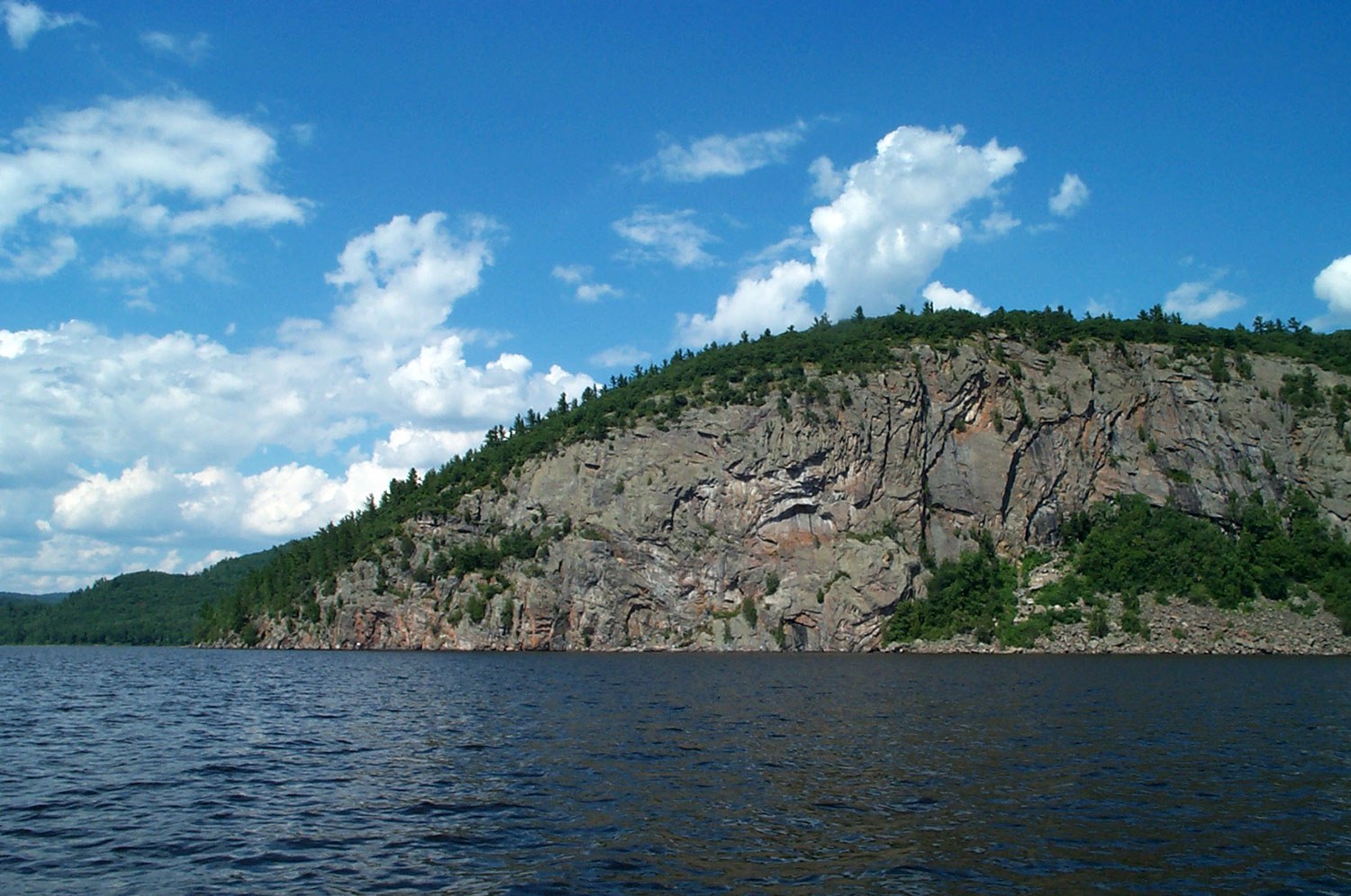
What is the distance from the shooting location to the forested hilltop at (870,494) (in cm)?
11031

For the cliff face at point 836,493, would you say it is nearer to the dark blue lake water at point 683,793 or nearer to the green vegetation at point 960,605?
the green vegetation at point 960,605

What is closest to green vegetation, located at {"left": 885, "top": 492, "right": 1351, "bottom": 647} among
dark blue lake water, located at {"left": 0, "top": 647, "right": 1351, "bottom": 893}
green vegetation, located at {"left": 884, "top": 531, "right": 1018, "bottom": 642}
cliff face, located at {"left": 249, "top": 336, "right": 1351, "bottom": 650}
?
green vegetation, located at {"left": 884, "top": 531, "right": 1018, "bottom": 642}

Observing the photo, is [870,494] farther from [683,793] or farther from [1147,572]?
[683,793]

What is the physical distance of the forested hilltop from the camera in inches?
4343

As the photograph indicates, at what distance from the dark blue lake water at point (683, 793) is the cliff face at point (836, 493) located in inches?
2519

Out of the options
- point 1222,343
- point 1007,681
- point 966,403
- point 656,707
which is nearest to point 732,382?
point 966,403

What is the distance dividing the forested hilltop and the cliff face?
10.5 inches

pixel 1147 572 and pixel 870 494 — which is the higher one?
pixel 870 494

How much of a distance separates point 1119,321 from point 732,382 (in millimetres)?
61188

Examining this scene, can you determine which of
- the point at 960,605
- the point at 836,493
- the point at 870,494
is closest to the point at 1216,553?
the point at 960,605

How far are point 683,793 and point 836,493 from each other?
96.0 meters

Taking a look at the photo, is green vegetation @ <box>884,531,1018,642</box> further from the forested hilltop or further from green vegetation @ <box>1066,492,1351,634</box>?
green vegetation @ <box>1066,492,1351,634</box>

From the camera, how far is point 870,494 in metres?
118

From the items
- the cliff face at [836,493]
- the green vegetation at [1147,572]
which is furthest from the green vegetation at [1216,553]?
the cliff face at [836,493]
